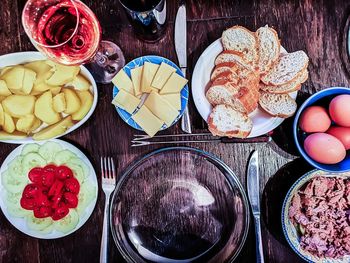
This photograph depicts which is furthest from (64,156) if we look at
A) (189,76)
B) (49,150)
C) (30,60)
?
(189,76)

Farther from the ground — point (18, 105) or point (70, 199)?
point (18, 105)

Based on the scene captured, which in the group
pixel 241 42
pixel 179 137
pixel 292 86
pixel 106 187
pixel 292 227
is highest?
pixel 241 42

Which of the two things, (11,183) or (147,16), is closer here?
(147,16)

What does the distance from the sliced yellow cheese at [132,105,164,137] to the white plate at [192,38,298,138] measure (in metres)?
0.10

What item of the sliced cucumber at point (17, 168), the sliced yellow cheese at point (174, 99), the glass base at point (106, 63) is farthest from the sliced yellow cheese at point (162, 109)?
the sliced cucumber at point (17, 168)

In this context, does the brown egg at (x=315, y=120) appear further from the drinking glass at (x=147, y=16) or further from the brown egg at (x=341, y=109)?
the drinking glass at (x=147, y=16)

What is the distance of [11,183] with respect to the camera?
1153 mm

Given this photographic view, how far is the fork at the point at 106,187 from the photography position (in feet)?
3.70

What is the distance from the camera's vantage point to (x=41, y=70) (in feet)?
3.62

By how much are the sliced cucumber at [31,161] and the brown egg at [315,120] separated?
24.8 inches

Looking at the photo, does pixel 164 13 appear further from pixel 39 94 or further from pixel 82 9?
pixel 39 94

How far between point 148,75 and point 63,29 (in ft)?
0.72

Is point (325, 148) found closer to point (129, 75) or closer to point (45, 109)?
point (129, 75)

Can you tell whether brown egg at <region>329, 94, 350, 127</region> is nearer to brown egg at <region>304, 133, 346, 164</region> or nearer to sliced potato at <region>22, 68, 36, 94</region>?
brown egg at <region>304, 133, 346, 164</region>
